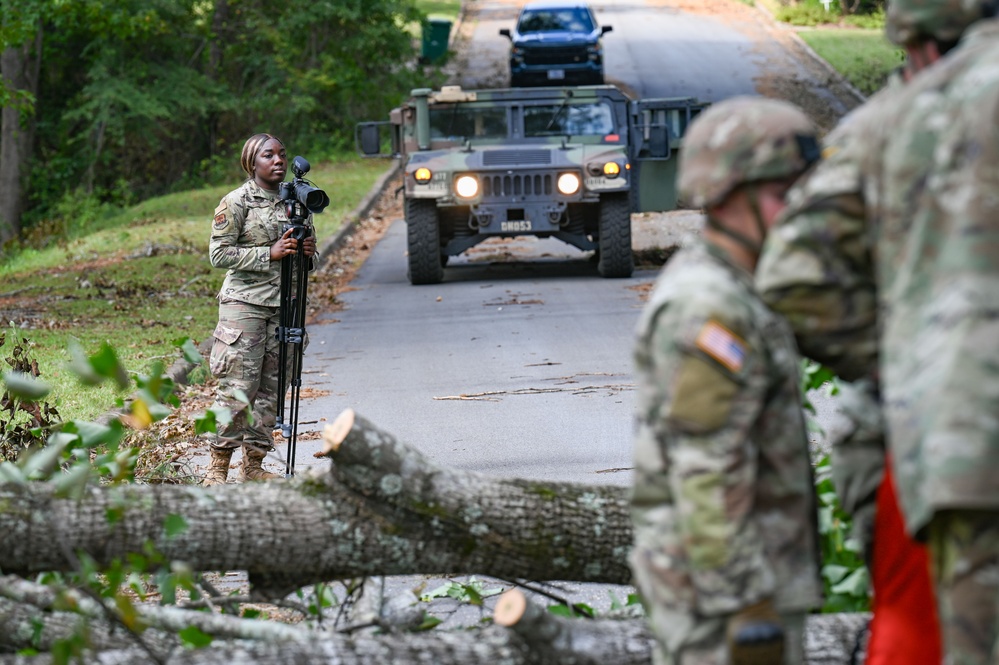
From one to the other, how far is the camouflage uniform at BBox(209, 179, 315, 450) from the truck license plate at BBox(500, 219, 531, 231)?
7.67 m

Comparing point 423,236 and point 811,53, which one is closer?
point 423,236

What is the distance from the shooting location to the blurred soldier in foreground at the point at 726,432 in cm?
280

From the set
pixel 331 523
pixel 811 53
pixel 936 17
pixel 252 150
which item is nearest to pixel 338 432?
pixel 331 523

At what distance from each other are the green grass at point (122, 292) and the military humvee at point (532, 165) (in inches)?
88.8

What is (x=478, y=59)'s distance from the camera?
38.3 meters

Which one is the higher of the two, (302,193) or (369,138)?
(302,193)

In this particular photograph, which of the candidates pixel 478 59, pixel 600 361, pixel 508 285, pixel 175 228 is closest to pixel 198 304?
pixel 508 285

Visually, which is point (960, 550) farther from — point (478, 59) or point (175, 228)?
point (478, 59)

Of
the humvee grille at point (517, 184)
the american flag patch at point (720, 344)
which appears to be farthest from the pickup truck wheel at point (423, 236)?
the american flag patch at point (720, 344)

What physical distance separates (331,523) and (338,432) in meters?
0.29

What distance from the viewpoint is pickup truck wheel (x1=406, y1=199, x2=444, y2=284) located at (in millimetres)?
14586

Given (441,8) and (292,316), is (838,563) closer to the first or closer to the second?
(292,316)

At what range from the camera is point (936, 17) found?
297 centimetres

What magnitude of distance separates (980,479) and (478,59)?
119ft
